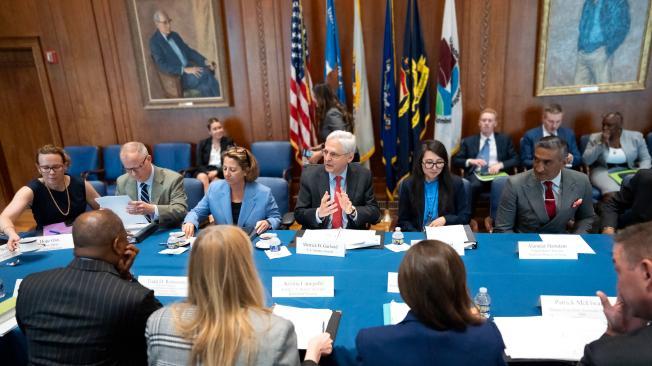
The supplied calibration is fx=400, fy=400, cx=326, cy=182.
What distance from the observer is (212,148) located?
17.6 feet

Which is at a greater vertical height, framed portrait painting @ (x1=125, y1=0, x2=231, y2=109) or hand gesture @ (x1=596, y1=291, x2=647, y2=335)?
framed portrait painting @ (x1=125, y1=0, x2=231, y2=109)

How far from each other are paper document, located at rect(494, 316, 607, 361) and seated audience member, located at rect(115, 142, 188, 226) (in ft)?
7.74

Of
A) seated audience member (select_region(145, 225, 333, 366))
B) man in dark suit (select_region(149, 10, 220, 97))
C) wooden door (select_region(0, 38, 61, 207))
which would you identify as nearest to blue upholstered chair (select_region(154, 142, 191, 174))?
man in dark suit (select_region(149, 10, 220, 97))

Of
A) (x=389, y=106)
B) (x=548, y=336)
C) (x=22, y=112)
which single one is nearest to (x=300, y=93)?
(x=389, y=106)

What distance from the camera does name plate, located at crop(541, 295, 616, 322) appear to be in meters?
1.63

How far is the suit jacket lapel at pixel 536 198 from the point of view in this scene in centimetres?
270

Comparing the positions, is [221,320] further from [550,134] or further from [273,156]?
[550,134]

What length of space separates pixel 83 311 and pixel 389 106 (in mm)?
4068

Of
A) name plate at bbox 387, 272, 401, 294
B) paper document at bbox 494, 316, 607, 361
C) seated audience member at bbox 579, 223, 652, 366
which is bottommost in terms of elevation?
paper document at bbox 494, 316, 607, 361

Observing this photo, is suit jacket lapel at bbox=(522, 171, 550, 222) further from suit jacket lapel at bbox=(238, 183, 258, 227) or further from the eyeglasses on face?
the eyeglasses on face

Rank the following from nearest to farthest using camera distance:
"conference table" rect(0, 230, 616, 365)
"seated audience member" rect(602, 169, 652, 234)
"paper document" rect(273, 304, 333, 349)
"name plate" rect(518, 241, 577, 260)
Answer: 1. "paper document" rect(273, 304, 333, 349)
2. "conference table" rect(0, 230, 616, 365)
3. "name plate" rect(518, 241, 577, 260)
4. "seated audience member" rect(602, 169, 652, 234)

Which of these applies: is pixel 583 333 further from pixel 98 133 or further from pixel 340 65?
pixel 98 133

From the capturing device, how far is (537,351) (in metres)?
1.43

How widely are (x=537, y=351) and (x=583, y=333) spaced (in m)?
0.24
